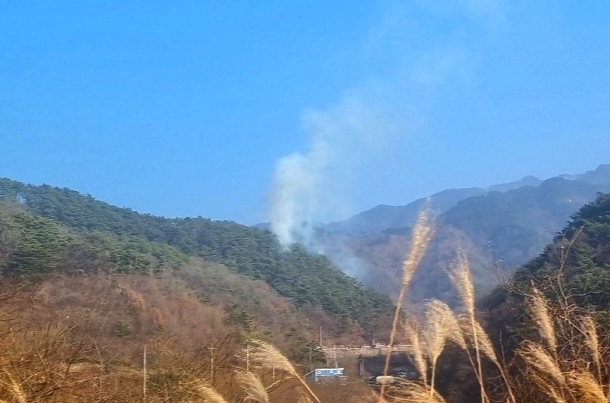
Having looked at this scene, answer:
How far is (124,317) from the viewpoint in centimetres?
2384

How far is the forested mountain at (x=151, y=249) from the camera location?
3009cm

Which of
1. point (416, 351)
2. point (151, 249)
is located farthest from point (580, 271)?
point (151, 249)

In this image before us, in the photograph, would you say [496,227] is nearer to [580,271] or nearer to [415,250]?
[580,271]

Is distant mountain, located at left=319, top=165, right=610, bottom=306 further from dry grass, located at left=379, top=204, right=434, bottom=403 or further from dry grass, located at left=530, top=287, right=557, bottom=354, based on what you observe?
dry grass, located at left=379, top=204, right=434, bottom=403

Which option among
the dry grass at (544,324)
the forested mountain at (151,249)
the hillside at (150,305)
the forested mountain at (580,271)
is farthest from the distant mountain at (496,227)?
the dry grass at (544,324)

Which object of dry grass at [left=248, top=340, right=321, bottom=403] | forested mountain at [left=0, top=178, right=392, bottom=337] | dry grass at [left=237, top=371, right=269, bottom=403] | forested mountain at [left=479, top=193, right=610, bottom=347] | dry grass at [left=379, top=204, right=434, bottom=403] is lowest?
dry grass at [left=237, top=371, right=269, bottom=403]

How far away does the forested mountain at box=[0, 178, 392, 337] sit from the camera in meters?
30.1

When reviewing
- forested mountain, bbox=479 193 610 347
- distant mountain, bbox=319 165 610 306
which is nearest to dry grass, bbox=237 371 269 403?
forested mountain, bbox=479 193 610 347

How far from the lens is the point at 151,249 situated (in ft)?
128

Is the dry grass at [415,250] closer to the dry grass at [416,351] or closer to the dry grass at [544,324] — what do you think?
the dry grass at [416,351]

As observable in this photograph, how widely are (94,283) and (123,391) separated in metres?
23.9

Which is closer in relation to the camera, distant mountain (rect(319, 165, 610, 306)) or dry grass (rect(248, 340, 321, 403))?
dry grass (rect(248, 340, 321, 403))

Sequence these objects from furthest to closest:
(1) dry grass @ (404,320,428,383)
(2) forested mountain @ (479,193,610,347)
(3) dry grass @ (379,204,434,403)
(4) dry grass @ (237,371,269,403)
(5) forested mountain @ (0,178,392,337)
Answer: (5) forested mountain @ (0,178,392,337), (2) forested mountain @ (479,193,610,347), (4) dry grass @ (237,371,269,403), (1) dry grass @ (404,320,428,383), (3) dry grass @ (379,204,434,403)

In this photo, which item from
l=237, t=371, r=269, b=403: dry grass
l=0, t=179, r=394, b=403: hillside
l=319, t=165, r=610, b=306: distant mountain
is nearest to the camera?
l=237, t=371, r=269, b=403: dry grass
